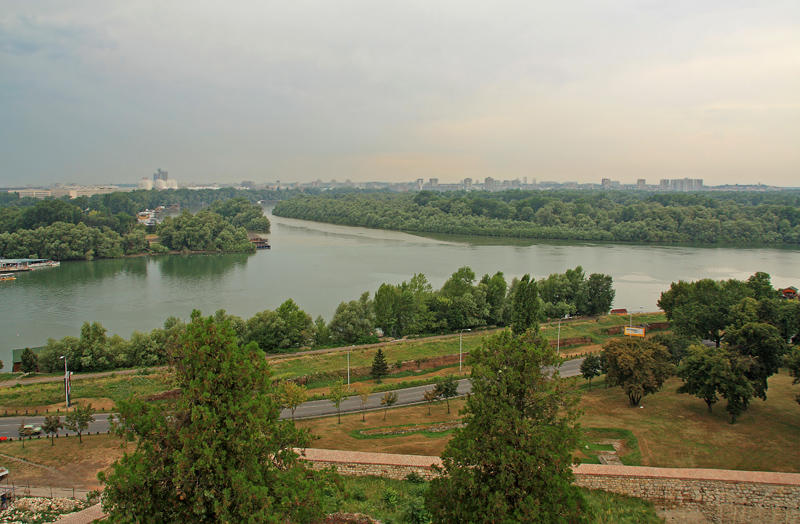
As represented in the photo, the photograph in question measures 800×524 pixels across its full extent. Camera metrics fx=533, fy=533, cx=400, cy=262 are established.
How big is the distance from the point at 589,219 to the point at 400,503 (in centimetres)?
4545

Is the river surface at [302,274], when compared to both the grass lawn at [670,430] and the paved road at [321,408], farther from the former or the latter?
the grass lawn at [670,430]

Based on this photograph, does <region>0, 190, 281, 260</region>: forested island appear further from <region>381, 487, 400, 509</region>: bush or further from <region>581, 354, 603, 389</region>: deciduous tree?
<region>381, 487, 400, 509</region>: bush

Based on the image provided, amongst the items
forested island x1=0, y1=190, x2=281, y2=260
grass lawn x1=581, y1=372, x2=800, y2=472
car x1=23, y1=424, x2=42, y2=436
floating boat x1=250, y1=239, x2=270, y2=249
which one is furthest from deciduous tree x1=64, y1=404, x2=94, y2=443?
floating boat x1=250, y1=239, x2=270, y2=249

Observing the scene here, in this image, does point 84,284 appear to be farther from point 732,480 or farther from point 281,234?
point 732,480

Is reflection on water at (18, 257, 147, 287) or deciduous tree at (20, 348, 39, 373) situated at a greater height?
reflection on water at (18, 257, 147, 287)

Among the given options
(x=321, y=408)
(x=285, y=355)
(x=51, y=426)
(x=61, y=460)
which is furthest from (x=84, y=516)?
(x=285, y=355)

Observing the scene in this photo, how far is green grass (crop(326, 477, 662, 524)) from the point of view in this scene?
19.3 ft

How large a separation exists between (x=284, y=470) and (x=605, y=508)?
401cm

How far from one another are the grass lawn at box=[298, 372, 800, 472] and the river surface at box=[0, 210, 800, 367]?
34.0 ft

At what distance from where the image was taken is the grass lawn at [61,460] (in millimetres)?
7180

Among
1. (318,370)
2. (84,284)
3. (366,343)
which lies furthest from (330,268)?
(318,370)

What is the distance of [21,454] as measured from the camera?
7918 millimetres

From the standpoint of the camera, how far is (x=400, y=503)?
6.18 metres

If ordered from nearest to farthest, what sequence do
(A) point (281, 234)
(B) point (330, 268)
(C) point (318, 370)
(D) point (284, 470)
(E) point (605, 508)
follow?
(D) point (284, 470), (E) point (605, 508), (C) point (318, 370), (B) point (330, 268), (A) point (281, 234)
